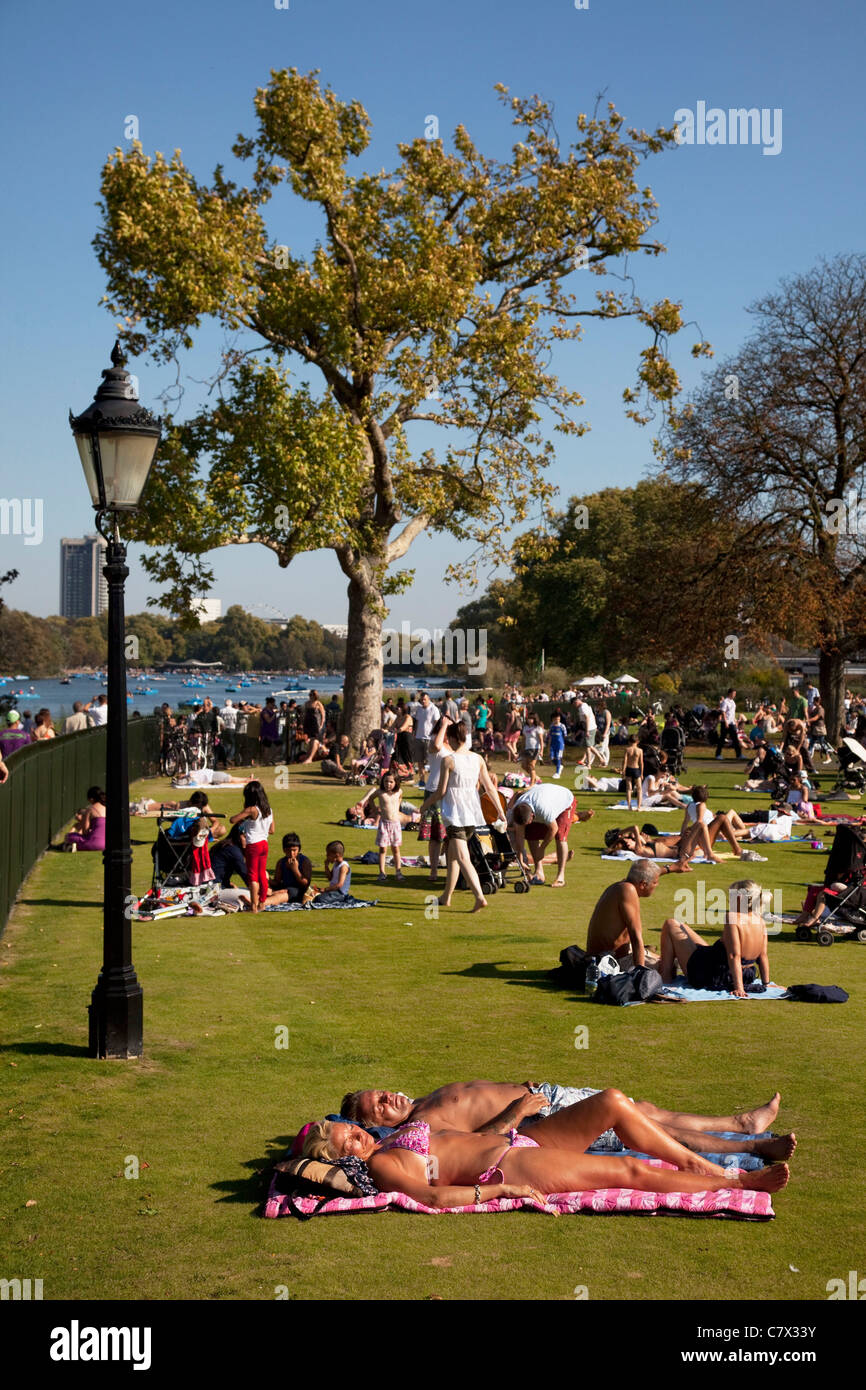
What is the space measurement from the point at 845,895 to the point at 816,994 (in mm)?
2936

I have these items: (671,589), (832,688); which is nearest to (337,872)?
(671,589)

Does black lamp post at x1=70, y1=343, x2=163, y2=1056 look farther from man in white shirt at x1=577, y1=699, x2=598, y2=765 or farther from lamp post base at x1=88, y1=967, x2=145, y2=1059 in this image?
man in white shirt at x1=577, y1=699, x2=598, y2=765

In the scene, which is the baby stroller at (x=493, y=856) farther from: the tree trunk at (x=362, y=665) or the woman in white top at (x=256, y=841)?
the tree trunk at (x=362, y=665)

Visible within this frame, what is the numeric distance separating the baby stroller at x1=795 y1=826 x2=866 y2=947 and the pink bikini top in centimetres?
748

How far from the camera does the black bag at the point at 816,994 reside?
1030cm

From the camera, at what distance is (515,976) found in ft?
36.8

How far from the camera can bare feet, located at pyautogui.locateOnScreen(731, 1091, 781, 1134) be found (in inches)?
271

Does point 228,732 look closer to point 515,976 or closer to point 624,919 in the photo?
point 515,976

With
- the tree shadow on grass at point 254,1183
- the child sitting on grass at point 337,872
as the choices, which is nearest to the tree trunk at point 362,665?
the child sitting on grass at point 337,872

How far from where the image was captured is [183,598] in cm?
2931

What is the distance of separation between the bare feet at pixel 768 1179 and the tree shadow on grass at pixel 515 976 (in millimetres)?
4218

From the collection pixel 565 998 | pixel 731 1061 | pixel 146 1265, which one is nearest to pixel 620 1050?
pixel 731 1061
